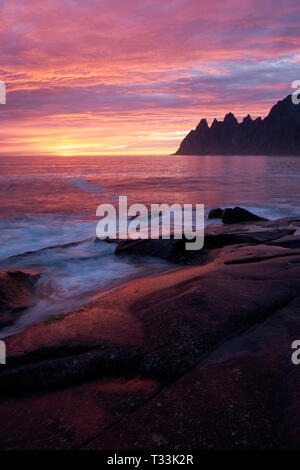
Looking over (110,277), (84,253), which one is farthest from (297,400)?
(84,253)

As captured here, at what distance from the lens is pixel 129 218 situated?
16234mm

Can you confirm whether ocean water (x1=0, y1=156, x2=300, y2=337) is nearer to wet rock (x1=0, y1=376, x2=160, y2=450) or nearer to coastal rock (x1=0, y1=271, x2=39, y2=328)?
coastal rock (x1=0, y1=271, x2=39, y2=328)

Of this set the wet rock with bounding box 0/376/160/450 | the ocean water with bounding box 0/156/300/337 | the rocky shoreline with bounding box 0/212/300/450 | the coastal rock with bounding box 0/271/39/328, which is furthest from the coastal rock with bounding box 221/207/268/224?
the wet rock with bounding box 0/376/160/450

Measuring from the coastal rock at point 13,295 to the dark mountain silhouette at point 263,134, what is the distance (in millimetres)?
166640

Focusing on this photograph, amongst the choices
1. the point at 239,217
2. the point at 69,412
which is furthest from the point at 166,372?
the point at 239,217

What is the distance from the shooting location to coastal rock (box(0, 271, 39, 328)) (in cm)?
502

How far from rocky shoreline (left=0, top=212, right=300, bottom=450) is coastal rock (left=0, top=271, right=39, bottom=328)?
1.29 metres

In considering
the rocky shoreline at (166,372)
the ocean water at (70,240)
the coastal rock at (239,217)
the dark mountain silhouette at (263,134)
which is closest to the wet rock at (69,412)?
the rocky shoreline at (166,372)

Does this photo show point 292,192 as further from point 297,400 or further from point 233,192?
point 297,400

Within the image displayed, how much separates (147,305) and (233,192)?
22983mm

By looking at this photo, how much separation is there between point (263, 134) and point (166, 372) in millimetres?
185465

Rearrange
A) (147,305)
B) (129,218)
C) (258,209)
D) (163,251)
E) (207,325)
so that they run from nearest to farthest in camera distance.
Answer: (207,325), (147,305), (163,251), (129,218), (258,209)

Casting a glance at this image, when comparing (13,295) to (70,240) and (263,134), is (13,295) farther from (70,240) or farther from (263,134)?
(263,134)

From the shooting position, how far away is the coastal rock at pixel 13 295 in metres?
5.02
